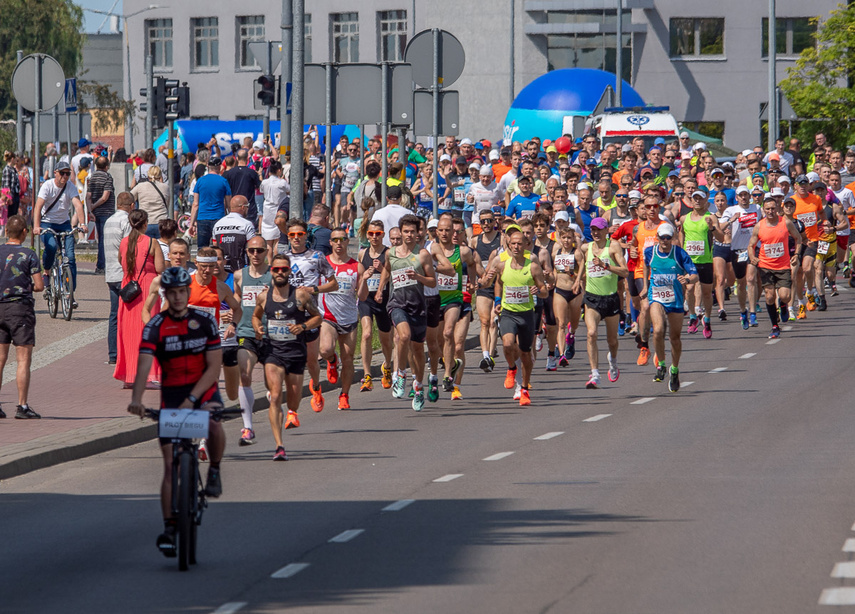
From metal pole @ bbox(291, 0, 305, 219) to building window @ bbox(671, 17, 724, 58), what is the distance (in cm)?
4381

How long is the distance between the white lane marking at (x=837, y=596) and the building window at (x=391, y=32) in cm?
5955

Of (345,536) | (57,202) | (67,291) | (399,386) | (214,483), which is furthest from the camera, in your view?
(57,202)

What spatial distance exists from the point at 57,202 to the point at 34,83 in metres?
3.48

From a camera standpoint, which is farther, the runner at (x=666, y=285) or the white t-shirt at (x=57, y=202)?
the white t-shirt at (x=57, y=202)

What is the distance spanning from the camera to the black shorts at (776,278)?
→ 75.3ft

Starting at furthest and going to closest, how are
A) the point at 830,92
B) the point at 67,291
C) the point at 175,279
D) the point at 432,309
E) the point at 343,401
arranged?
1. the point at 830,92
2. the point at 67,291
3. the point at 432,309
4. the point at 343,401
5. the point at 175,279

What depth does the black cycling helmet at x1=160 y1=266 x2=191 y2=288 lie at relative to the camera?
9430 millimetres

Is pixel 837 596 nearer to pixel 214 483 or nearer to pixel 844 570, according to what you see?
pixel 844 570

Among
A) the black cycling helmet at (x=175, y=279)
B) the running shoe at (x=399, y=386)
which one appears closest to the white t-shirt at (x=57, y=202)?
the running shoe at (x=399, y=386)

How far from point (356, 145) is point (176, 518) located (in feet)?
77.2

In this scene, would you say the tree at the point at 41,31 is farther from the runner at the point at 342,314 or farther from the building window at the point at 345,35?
the runner at the point at 342,314

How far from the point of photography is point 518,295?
16.6 metres

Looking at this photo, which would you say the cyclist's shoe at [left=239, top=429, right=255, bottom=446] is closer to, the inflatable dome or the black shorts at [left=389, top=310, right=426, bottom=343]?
the black shorts at [left=389, top=310, right=426, bottom=343]

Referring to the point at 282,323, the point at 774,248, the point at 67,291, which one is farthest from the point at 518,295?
the point at 67,291
